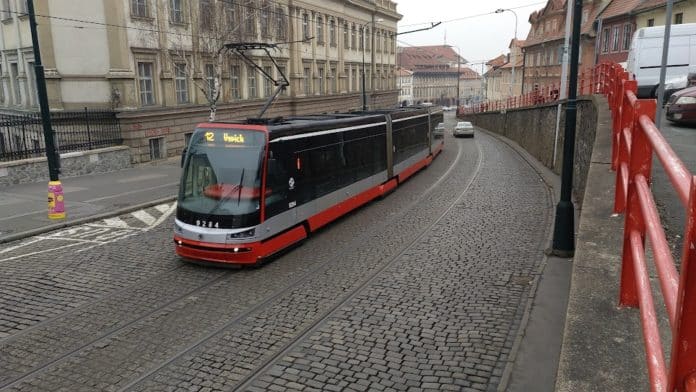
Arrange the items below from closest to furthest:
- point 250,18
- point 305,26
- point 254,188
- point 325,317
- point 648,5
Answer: point 325,317 → point 254,188 → point 250,18 → point 648,5 → point 305,26

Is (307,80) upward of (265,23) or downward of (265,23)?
downward

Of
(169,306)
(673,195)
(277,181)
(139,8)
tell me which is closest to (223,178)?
(277,181)

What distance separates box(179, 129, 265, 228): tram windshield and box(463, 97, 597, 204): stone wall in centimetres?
854

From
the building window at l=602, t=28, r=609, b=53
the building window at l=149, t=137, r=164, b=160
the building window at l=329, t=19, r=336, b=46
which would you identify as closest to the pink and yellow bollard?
the building window at l=149, t=137, r=164, b=160

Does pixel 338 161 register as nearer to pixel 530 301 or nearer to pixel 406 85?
pixel 530 301

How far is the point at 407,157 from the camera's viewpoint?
73.1 feet

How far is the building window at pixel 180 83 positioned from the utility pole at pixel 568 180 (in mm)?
23754

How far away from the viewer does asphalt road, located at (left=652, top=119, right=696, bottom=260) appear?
5623 mm

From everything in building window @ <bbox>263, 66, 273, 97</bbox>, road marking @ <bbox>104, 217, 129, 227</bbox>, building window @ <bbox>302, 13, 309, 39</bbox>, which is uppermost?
building window @ <bbox>302, 13, 309, 39</bbox>

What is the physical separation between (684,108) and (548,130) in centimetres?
1310

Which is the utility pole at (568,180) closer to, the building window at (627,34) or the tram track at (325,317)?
the tram track at (325,317)

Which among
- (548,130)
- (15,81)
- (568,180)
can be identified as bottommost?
(548,130)

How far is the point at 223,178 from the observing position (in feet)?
36.6

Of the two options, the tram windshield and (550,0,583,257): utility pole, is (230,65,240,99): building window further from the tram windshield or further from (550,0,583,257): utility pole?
(550,0,583,257): utility pole
